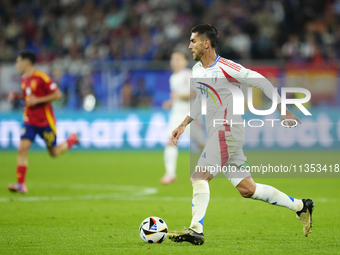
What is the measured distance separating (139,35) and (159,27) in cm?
94

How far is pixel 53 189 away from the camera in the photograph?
10734mm

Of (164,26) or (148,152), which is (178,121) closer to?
(148,152)

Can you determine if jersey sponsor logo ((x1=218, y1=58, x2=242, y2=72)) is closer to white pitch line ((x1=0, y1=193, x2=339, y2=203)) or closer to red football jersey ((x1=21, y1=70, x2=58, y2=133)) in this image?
white pitch line ((x1=0, y1=193, x2=339, y2=203))

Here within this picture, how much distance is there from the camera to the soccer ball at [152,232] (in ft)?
19.0

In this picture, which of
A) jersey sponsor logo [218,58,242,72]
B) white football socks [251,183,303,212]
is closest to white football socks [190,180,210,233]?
white football socks [251,183,303,212]

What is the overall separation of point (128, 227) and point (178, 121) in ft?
16.1

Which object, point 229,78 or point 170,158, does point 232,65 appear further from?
point 170,158

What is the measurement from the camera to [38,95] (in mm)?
10289

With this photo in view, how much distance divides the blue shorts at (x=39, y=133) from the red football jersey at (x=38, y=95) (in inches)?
2.7

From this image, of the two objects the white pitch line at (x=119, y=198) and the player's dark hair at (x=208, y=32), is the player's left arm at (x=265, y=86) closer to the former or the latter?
the player's dark hair at (x=208, y=32)

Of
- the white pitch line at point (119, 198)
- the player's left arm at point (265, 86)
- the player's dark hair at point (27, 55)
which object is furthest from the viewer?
the player's dark hair at point (27, 55)

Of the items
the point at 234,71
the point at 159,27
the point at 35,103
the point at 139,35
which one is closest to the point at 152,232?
the point at 234,71

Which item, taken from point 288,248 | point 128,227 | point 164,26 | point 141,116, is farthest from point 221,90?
point 164,26

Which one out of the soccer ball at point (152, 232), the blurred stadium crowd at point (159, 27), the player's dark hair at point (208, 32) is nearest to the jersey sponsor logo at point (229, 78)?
the player's dark hair at point (208, 32)
